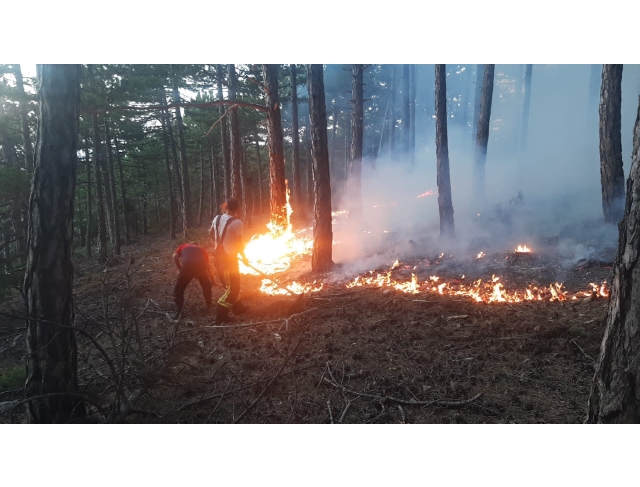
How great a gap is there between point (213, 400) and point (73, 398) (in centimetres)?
127

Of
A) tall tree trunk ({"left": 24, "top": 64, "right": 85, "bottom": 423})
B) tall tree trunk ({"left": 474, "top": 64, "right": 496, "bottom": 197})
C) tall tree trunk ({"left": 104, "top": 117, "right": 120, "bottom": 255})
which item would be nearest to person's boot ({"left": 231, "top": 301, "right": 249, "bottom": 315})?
tall tree trunk ({"left": 24, "top": 64, "right": 85, "bottom": 423})

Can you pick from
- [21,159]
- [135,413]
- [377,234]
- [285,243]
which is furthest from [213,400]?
[21,159]

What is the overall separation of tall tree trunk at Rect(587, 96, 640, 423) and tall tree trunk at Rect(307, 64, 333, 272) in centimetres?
601

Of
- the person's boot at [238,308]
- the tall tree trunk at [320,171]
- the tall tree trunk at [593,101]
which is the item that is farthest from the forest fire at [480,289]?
the tall tree trunk at [593,101]

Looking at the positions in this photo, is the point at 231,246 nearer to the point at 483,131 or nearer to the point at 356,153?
the point at 356,153

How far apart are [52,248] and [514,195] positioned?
57.3ft

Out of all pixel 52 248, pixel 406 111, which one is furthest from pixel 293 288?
pixel 406 111

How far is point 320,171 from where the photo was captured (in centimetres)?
789

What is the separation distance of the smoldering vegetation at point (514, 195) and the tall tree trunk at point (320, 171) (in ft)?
2.53

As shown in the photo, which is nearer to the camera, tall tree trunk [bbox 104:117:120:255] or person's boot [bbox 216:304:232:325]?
person's boot [bbox 216:304:232:325]

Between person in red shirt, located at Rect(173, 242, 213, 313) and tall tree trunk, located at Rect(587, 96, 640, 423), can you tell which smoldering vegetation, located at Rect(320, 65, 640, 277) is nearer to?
person in red shirt, located at Rect(173, 242, 213, 313)

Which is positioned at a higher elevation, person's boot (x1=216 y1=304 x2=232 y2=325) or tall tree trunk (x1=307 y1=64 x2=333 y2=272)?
tall tree trunk (x1=307 y1=64 x2=333 y2=272)

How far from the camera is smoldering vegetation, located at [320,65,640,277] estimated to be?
359 inches

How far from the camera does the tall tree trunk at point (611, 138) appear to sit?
768cm
